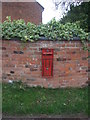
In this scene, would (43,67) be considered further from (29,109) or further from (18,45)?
(29,109)

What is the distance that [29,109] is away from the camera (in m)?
3.67

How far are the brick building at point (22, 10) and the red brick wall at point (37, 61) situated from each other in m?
6.54

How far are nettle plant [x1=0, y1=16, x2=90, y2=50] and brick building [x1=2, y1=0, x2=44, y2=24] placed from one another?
6264mm

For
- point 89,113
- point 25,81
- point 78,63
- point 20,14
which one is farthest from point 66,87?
point 20,14

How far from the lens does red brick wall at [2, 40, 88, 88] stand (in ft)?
16.2

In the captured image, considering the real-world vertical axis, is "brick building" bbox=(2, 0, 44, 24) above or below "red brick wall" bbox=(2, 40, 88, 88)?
above

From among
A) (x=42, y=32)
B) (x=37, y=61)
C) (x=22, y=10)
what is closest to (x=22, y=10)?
(x=22, y=10)

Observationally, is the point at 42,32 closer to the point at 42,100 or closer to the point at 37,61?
A: the point at 37,61

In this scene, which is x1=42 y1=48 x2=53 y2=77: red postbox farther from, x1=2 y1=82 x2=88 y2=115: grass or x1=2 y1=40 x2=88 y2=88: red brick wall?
x1=2 y1=82 x2=88 y2=115: grass

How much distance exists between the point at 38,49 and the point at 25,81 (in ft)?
2.72

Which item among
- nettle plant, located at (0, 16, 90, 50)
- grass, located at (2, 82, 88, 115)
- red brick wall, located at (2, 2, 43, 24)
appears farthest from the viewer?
red brick wall, located at (2, 2, 43, 24)

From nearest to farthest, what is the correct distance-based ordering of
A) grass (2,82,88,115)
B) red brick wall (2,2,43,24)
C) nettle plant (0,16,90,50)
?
grass (2,82,88,115) < nettle plant (0,16,90,50) < red brick wall (2,2,43,24)

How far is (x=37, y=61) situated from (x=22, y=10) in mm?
8729

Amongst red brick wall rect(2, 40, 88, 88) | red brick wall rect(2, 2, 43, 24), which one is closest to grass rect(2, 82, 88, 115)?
red brick wall rect(2, 40, 88, 88)
